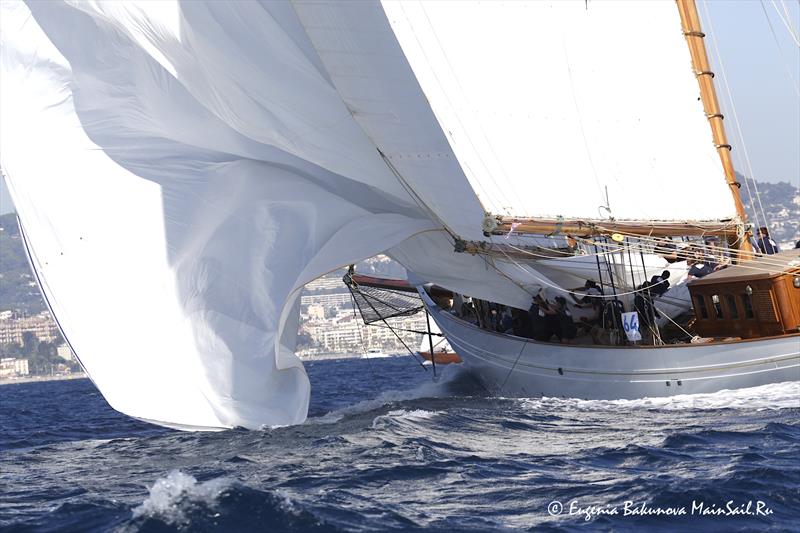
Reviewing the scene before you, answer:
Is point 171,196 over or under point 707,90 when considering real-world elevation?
under

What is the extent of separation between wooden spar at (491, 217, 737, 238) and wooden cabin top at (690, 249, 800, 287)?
0.62 meters

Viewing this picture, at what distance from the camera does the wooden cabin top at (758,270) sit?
14.1 meters

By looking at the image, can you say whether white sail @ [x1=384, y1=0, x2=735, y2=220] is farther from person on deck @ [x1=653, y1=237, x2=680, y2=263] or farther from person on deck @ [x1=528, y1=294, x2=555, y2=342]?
person on deck @ [x1=528, y1=294, x2=555, y2=342]

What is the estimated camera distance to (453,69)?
45.4 ft

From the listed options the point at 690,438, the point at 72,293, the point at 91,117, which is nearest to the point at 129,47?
the point at 91,117

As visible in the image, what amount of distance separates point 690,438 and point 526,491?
9.46 ft

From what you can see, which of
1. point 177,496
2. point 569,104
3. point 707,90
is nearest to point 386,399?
point 569,104

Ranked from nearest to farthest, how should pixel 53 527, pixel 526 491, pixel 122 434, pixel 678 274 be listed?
pixel 53 527, pixel 526 491, pixel 122 434, pixel 678 274

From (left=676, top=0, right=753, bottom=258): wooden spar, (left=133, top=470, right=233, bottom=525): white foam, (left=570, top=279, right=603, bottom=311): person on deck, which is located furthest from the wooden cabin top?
(left=133, top=470, right=233, bottom=525): white foam

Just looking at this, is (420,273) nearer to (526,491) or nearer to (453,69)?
(453,69)

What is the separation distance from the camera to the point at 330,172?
47.6ft

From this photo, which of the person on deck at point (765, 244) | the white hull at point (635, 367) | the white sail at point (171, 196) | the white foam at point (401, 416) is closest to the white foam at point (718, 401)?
the white hull at point (635, 367)

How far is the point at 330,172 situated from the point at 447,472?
5.85m

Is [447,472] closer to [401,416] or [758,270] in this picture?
[401,416]
